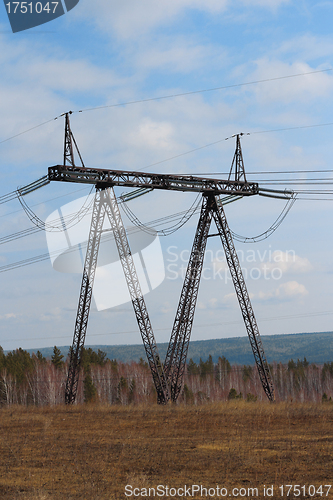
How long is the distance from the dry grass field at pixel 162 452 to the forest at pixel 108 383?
36.6 metres

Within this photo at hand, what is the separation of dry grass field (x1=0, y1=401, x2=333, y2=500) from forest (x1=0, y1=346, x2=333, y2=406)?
36.6 m

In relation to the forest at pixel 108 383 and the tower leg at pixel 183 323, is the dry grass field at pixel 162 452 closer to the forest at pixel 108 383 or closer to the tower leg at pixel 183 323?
the tower leg at pixel 183 323

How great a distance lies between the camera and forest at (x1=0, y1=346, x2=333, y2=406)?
68.4 meters

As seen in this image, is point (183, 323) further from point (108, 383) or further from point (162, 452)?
point (108, 383)

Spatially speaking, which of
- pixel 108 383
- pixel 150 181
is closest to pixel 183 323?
pixel 150 181

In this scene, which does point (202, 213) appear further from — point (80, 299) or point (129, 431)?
point (129, 431)

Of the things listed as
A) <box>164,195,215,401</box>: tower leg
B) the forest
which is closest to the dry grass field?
<box>164,195,215,401</box>: tower leg

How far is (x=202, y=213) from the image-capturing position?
26.8 m

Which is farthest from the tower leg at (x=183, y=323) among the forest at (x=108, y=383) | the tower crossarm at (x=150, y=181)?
the forest at (x=108, y=383)

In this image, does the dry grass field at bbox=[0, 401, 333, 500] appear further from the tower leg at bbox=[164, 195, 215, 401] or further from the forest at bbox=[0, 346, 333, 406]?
the forest at bbox=[0, 346, 333, 406]

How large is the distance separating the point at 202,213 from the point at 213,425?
43.7 ft

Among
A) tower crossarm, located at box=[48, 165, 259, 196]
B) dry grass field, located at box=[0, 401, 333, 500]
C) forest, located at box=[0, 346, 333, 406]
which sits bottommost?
forest, located at box=[0, 346, 333, 406]

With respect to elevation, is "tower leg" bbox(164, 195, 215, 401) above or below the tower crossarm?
below

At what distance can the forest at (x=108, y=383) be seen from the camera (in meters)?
68.4
